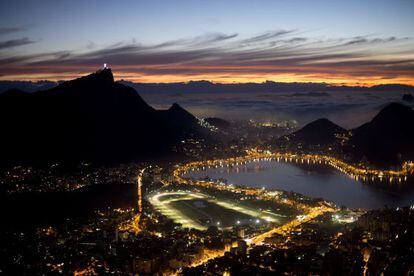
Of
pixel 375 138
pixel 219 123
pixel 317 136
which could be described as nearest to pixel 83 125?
pixel 375 138

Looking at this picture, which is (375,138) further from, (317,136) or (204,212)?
(204,212)

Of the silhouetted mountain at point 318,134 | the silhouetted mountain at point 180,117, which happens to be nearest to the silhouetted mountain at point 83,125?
the silhouetted mountain at point 180,117

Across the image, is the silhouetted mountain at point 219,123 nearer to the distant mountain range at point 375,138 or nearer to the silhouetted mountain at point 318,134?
the silhouetted mountain at point 318,134

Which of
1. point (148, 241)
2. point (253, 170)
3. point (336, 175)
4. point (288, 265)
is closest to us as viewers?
point (288, 265)

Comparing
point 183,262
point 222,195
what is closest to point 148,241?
point 183,262

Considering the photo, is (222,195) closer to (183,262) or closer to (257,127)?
(183,262)
